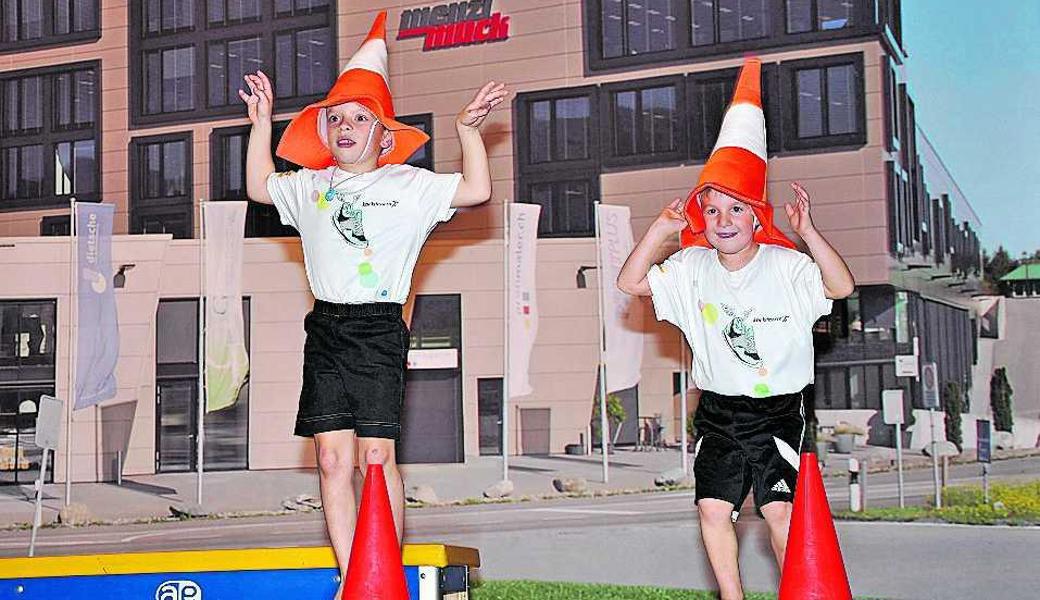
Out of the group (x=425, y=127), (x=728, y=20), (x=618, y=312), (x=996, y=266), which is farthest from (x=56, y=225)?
(x=996, y=266)

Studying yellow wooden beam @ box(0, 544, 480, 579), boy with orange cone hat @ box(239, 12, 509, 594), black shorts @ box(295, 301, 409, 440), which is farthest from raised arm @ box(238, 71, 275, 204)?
yellow wooden beam @ box(0, 544, 480, 579)

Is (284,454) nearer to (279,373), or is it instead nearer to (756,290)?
(279,373)

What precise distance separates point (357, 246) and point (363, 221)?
0.07 meters

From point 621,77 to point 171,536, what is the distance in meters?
2.67

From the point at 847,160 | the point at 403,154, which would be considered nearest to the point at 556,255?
the point at 847,160

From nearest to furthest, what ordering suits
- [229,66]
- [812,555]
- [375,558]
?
[375,558]
[812,555]
[229,66]

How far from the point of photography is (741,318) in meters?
3.17

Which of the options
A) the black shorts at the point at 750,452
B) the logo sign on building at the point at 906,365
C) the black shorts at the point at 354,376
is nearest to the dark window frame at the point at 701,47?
the logo sign on building at the point at 906,365

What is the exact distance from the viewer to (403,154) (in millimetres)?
3430

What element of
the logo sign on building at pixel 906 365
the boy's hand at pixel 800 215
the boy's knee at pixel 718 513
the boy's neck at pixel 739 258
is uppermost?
the boy's hand at pixel 800 215

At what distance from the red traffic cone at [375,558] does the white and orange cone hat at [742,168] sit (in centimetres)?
119

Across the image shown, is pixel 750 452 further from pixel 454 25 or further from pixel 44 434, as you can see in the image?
pixel 44 434

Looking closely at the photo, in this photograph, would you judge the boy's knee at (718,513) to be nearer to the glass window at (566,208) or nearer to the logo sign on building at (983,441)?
the logo sign on building at (983,441)

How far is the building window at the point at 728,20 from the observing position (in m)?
5.10
